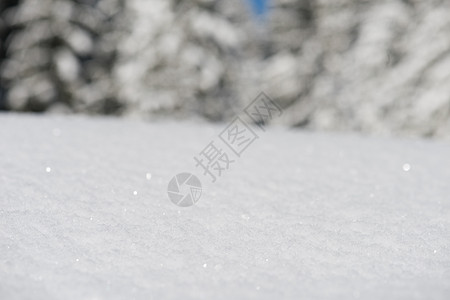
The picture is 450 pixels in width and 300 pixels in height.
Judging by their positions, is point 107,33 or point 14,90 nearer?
point 14,90

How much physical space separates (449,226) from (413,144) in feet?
7.26

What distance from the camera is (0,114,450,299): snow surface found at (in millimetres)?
1960

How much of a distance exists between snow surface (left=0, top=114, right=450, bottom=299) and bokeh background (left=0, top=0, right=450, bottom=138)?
10012 millimetres

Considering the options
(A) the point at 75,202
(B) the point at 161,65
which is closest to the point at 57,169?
(A) the point at 75,202

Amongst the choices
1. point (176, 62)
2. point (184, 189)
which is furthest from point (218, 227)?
point (176, 62)

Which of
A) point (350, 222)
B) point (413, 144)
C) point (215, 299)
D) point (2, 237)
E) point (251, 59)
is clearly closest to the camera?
point (215, 299)

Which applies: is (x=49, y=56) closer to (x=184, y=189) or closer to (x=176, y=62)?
(x=176, y=62)

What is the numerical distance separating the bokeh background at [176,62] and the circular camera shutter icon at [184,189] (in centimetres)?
1046

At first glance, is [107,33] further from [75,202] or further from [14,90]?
[75,202]

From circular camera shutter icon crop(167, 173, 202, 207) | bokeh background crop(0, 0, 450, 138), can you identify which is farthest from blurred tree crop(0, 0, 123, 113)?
Result: circular camera shutter icon crop(167, 173, 202, 207)

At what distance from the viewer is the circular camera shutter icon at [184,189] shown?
2.75m

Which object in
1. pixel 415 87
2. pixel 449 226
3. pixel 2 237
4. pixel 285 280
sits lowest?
pixel 2 237

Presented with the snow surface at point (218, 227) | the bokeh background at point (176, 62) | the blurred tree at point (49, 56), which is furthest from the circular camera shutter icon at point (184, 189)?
the blurred tree at point (49, 56)

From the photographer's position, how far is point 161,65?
13711 mm
